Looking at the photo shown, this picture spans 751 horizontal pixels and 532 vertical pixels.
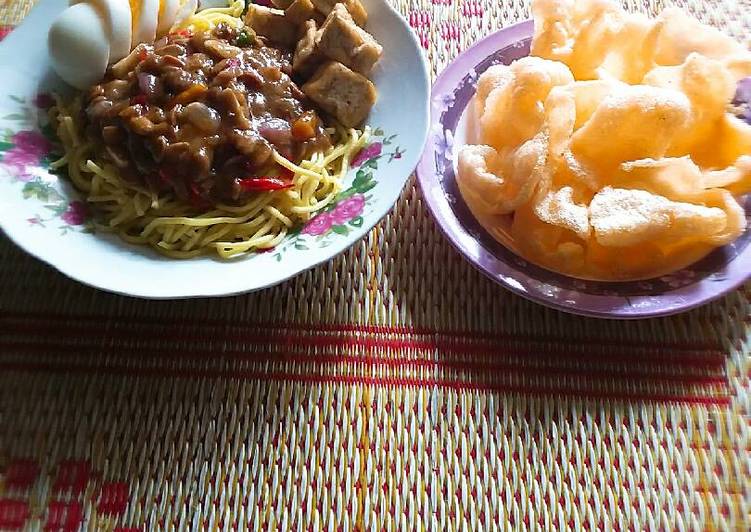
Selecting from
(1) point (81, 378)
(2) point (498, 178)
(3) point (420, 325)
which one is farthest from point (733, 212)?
(1) point (81, 378)

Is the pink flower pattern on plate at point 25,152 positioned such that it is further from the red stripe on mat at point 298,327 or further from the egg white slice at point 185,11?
the egg white slice at point 185,11

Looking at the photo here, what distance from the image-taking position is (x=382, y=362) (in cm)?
154

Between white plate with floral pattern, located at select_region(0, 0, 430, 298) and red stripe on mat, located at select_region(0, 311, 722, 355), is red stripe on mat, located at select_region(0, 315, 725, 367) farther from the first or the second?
white plate with floral pattern, located at select_region(0, 0, 430, 298)

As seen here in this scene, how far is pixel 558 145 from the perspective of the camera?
5.00 feet

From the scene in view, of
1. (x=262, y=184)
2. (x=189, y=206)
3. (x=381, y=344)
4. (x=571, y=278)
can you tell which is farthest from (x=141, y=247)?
(x=571, y=278)

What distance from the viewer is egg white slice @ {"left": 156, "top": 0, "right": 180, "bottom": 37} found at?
1767mm

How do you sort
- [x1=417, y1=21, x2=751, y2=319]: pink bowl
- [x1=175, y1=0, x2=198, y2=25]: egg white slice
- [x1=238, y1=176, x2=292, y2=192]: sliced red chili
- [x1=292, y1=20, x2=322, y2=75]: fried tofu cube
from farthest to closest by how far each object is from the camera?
1. [x1=175, y1=0, x2=198, y2=25]: egg white slice
2. [x1=292, y1=20, x2=322, y2=75]: fried tofu cube
3. [x1=238, y1=176, x2=292, y2=192]: sliced red chili
4. [x1=417, y1=21, x2=751, y2=319]: pink bowl

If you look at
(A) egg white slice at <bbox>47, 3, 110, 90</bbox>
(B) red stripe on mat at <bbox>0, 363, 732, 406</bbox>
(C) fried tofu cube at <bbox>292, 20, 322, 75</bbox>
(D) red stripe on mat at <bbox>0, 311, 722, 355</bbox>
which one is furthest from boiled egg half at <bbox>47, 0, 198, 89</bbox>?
(B) red stripe on mat at <bbox>0, 363, 732, 406</bbox>

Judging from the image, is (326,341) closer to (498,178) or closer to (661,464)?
(498,178)

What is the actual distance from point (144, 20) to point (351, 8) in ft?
1.79

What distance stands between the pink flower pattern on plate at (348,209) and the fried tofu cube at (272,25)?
0.57 metres

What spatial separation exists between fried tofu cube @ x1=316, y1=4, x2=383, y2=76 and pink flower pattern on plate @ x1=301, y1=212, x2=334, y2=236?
43 centimetres

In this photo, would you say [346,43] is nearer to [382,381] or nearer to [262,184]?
[262,184]

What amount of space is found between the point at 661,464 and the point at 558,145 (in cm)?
75
